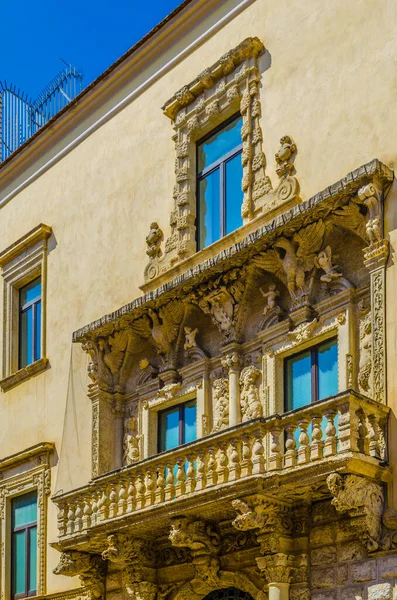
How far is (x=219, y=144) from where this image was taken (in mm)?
17172

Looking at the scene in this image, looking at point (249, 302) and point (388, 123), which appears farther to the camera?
point (249, 302)

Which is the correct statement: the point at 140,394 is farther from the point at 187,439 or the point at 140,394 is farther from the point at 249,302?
the point at 249,302

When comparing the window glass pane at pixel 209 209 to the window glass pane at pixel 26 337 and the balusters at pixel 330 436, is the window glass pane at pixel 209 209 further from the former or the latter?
the window glass pane at pixel 26 337

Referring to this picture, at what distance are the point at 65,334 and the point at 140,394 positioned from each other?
2.57 meters

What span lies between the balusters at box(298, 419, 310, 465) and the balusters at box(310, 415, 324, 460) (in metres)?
0.07

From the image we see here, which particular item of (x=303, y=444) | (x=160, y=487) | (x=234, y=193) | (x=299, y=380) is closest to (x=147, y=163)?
(x=234, y=193)

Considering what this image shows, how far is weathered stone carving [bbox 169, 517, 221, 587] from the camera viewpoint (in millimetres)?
14445

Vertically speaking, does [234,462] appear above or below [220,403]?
below

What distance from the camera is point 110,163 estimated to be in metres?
19.2

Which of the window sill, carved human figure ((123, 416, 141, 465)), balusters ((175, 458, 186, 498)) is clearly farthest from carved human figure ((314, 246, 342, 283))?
the window sill

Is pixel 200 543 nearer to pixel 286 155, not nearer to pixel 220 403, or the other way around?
pixel 220 403

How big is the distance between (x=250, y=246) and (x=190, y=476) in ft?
9.22

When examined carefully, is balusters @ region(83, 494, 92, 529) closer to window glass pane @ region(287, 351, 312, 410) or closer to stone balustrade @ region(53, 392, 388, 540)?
stone balustrade @ region(53, 392, 388, 540)

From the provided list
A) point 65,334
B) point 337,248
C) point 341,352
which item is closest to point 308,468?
point 341,352
